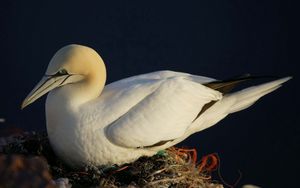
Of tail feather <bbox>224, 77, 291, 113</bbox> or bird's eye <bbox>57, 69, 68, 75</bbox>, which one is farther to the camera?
tail feather <bbox>224, 77, 291, 113</bbox>

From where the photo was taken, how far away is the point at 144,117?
7.57 ft

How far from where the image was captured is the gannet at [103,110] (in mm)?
2244

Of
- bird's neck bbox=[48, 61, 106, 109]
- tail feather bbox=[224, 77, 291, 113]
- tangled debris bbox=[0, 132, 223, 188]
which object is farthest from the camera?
tail feather bbox=[224, 77, 291, 113]

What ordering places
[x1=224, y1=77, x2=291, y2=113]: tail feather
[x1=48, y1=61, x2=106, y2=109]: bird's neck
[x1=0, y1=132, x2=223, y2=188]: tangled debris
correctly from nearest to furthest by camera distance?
1. [x1=0, y1=132, x2=223, y2=188]: tangled debris
2. [x1=48, y1=61, x2=106, y2=109]: bird's neck
3. [x1=224, y1=77, x2=291, y2=113]: tail feather

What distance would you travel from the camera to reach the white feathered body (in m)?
2.24

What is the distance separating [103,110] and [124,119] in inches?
3.5

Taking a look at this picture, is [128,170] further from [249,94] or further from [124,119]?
[249,94]

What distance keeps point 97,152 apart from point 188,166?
40 cm

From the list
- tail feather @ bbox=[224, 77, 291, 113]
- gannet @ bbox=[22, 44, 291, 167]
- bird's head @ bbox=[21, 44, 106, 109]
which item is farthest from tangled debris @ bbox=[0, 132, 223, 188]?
tail feather @ bbox=[224, 77, 291, 113]

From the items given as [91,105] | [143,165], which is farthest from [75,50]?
[143,165]

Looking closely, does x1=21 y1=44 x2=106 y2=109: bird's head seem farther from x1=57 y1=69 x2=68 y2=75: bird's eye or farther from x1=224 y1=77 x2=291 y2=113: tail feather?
x1=224 y1=77 x2=291 y2=113: tail feather

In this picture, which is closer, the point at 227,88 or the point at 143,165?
→ the point at 143,165

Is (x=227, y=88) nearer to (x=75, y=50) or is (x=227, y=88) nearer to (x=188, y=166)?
(x=188, y=166)

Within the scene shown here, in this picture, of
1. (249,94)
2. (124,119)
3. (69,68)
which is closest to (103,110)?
(124,119)
